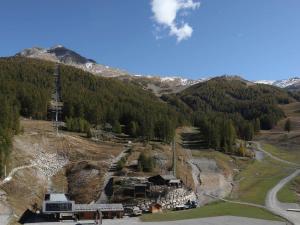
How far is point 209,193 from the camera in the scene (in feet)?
354

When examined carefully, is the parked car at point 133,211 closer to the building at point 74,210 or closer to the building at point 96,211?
the building at point 74,210

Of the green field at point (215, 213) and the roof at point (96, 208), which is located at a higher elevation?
the roof at point (96, 208)

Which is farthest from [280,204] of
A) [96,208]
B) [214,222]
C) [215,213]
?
[96,208]

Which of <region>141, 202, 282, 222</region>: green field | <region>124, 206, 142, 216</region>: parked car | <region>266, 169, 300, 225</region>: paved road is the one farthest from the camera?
<region>124, 206, 142, 216</region>: parked car

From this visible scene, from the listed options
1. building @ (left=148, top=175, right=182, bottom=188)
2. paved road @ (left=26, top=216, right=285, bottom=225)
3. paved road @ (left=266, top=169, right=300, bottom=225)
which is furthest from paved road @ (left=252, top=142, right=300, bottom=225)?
building @ (left=148, top=175, right=182, bottom=188)

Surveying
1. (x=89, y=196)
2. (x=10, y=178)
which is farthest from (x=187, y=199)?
(x=10, y=178)

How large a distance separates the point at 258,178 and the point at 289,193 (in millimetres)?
19308

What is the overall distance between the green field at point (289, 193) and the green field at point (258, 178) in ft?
10.9

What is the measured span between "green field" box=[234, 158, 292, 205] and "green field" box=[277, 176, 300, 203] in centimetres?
331

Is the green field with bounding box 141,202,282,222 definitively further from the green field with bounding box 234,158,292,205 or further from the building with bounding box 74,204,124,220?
the green field with bounding box 234,158,292,205

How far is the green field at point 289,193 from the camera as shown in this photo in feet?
327

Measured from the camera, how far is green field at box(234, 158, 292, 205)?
104m

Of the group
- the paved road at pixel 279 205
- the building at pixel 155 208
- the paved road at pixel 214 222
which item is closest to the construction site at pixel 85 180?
the building at pixel 155 208

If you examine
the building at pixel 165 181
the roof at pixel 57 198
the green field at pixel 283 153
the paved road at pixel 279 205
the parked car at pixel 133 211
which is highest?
the green field at pixel 283 153
